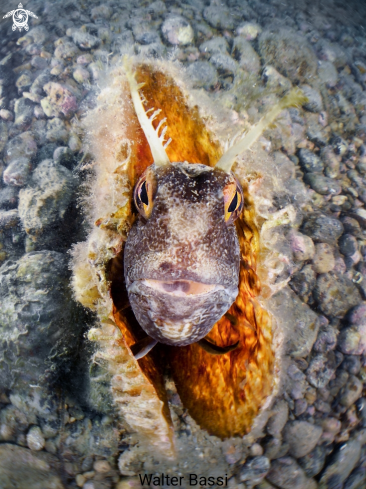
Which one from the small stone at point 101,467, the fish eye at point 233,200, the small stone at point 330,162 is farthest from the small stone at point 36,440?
the small stone at point 330,162

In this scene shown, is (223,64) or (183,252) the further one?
(223,64)

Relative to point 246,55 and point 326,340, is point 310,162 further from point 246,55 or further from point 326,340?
point 326,340

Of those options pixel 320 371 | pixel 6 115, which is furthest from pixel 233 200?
pixel 6 115

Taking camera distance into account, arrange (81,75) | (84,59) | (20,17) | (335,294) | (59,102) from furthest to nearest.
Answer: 1. (20,17)
2. (84,59)
3. (81,75)
4. (59,102)
5. (335,294)

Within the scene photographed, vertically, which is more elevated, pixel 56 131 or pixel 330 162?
pixel 330 162

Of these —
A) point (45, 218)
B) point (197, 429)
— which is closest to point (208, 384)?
point (197, 429)

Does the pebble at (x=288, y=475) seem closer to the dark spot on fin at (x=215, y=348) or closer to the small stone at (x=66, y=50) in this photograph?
the dark spot on fin at (x=215, y=348)

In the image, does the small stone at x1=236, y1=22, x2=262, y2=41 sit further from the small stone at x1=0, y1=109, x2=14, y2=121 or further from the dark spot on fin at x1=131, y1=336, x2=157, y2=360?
the dark spot on fin at x1=131, y1=336, x2=157, y2=360
